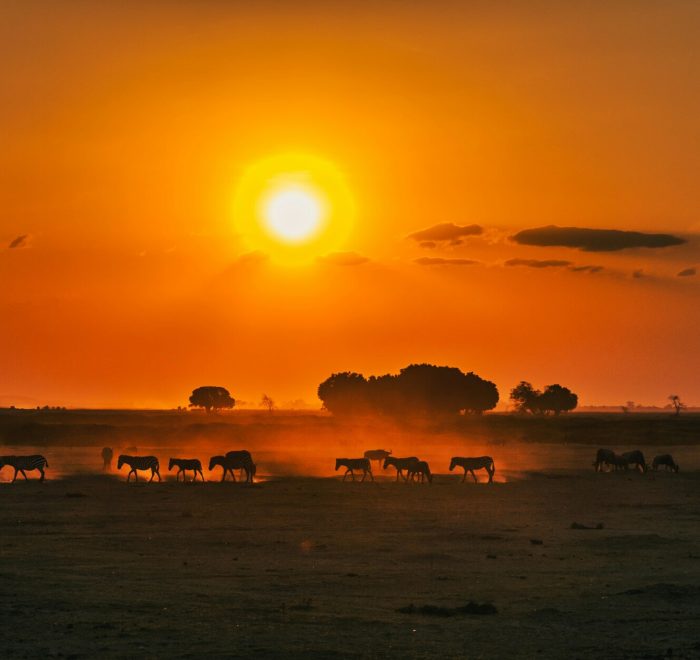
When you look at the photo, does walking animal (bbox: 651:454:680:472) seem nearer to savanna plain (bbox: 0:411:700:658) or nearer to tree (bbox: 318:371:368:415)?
savanna plain (bbox: 0:411:700:658)

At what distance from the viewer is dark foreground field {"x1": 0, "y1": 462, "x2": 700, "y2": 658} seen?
18688mm

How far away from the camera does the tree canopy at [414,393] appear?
542ft

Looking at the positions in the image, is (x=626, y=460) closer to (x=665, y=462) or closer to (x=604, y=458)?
(x=604, y=458)

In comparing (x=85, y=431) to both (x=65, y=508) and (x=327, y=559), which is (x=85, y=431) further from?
(x=327, y=559)

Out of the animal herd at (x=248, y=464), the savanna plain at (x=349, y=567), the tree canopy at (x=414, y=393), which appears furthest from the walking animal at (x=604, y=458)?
the tree canopy at (x=414, y=393)

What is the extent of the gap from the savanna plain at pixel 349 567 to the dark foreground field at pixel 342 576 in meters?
0.06

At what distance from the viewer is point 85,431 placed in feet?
361

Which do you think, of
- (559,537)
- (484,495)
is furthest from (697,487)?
(559,537)

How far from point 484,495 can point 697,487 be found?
11.7m

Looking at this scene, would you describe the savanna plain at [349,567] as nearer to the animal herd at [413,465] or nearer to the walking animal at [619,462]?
the animal herd at [413,465]

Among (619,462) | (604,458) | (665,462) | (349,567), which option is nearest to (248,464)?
(604,458)

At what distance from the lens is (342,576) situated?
25312 millimetres

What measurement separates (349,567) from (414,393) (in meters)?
139

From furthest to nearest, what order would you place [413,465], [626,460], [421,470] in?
[626,460] < [413,465] < [421,470]
